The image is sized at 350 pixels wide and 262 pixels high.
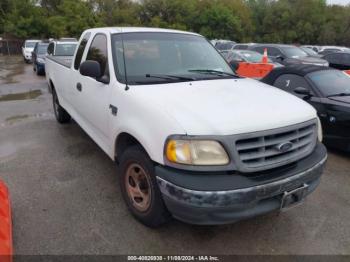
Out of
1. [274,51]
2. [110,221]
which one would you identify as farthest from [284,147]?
[274,51]

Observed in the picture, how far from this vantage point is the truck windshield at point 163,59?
3.45 m

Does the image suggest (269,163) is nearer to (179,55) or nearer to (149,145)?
(149,145)

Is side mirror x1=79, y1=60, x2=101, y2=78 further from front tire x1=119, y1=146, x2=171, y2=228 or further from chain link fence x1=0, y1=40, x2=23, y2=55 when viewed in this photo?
chain link fence x1=0, y1=40, x2=23, y2=55

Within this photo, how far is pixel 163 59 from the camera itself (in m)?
3.70

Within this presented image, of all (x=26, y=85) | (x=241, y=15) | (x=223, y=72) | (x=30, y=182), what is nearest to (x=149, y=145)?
(x=223, y=72)

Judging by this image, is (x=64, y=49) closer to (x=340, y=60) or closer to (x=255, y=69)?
(x=255, y=69)

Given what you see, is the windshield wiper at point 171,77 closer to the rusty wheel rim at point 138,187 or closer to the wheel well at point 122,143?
the wheel well at point 122,143

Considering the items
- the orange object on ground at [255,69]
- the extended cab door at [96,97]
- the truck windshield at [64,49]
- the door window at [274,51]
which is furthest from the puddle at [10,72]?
the door window at [274,51]

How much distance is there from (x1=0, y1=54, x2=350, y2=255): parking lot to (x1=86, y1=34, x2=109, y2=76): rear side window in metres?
1.48

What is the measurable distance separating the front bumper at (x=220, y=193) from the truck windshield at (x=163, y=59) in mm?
1241

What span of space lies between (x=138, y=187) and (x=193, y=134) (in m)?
0.97

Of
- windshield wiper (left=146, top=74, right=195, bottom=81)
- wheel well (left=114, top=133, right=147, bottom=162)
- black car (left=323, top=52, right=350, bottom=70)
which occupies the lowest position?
black car (left=323, top=52, right=350, bottom=70)

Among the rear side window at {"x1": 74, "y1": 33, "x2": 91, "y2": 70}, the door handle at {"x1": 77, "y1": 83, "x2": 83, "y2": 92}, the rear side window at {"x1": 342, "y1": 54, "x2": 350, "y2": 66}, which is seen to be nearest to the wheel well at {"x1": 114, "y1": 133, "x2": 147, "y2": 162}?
the door handle at {"x1": 77, "y1": 83, "x2": 83, "y2": 92}

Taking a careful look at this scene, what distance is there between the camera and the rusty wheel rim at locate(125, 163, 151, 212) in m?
3.02
